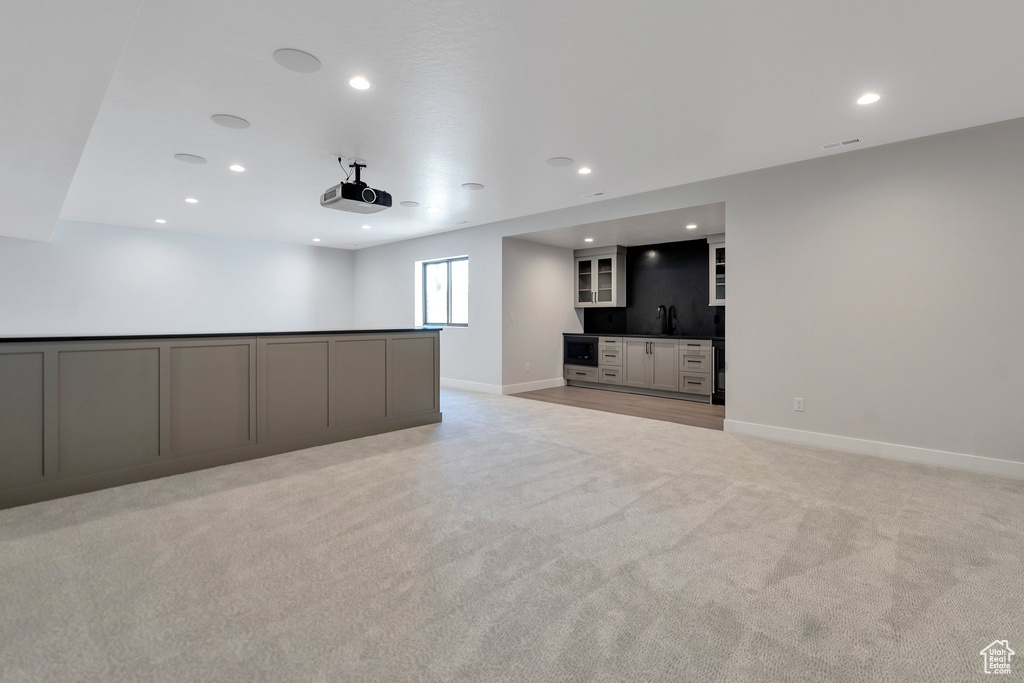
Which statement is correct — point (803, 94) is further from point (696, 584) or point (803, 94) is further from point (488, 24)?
point (696, 584)

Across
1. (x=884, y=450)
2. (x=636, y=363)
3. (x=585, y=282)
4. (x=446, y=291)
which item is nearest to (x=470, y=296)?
(x=446, y=291)

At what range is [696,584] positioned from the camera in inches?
78.0

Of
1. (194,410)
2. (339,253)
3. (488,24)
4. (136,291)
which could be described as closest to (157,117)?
(194,410)

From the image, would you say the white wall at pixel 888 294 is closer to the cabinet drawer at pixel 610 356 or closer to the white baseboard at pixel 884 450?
the white baseboard at pixel 884 450

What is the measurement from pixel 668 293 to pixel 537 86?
17.5 ft

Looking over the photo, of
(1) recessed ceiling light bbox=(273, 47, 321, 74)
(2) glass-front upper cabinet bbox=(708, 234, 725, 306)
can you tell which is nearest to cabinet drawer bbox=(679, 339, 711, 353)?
(2) glass-front upper cabinet bbox=(708, 234, 725, 306)

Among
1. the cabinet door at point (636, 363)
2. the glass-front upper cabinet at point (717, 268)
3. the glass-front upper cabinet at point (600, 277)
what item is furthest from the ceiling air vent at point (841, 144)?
the glass-front upper cabinet at point (600, 277)

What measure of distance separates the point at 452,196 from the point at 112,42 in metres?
3.59

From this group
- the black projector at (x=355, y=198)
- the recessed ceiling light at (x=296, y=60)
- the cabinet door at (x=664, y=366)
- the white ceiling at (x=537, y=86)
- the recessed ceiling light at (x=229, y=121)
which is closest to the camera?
the white ceiling at (x=537, y=86)

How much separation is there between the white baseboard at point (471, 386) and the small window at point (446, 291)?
0.95 m

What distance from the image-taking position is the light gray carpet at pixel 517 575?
153cm

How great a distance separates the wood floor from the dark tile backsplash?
1.25 metres

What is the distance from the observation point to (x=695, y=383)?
6625mm

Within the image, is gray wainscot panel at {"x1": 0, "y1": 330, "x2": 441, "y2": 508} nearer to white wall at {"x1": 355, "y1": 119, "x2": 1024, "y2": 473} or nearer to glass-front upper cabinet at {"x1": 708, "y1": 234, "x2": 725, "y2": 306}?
white wall at {"x1": 355, "y1": 119, "x2": 1024, "y2": 473}
